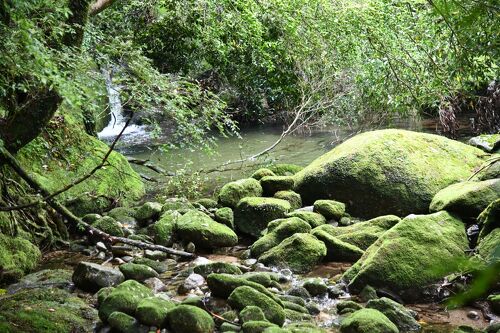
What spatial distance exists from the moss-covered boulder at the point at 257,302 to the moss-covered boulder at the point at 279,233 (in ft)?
6.36

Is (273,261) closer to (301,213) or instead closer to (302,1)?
(301,213)

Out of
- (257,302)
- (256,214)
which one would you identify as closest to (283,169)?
(256,214)

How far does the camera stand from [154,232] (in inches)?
301

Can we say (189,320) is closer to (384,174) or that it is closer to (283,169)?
(384,174)

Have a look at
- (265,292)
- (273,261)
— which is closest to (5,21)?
(265,292)

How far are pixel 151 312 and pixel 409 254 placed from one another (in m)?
2.70

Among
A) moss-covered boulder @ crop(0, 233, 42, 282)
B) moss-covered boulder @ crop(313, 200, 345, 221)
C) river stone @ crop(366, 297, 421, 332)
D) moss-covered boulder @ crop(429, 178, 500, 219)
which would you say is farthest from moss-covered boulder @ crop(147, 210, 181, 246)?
moss-covered boulder @ crop(429, 178, 500, 219)

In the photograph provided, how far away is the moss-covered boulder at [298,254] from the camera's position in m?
6.45

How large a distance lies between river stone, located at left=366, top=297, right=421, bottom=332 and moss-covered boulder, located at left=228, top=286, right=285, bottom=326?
2.91ft

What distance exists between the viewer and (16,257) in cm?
617

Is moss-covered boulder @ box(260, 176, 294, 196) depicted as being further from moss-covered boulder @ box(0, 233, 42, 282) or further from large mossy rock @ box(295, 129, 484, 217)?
moss-covered boulder @ box(0, 233, 42, 282)

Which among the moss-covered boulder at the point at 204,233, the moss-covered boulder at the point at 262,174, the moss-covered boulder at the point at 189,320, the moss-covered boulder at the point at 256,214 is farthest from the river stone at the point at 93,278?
the moss-covered boulder at the point at 262,174

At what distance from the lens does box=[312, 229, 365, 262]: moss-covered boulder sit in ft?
21.6

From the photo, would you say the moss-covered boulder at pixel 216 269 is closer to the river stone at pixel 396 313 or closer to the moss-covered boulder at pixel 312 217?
the river stone at pixel 396 313
